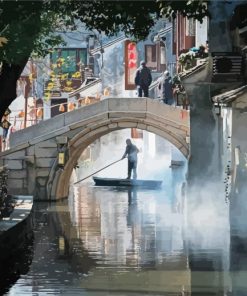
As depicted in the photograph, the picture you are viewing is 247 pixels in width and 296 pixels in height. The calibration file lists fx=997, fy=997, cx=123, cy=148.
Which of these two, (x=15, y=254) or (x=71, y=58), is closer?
(x=15, y=254)

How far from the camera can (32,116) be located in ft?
203

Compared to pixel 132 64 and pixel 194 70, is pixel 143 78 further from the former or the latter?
pixel 194 70

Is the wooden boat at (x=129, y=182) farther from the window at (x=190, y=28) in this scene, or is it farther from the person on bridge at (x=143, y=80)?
the window at (x=190, y=28)

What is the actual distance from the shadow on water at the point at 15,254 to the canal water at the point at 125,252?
0.03 m

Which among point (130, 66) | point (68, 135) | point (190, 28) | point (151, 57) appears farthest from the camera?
point (151, 57)

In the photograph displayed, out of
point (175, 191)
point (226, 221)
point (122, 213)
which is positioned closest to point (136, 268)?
point (226, 221)

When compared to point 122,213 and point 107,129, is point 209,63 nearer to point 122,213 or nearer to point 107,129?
point 122,213

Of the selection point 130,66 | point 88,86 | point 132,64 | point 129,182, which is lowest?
point 129,182

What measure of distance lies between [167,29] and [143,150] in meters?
9.91

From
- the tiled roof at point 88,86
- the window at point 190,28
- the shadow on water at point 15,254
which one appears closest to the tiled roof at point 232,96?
the shadow on water at point 15,254

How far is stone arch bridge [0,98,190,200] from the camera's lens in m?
36.6

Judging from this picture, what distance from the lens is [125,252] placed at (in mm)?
22266

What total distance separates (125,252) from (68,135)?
14.9m

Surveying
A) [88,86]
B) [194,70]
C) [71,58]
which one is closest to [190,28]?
[194,70]
